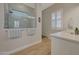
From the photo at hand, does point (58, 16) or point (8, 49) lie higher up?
point (58, 16)

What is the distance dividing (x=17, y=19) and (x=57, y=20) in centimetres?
139

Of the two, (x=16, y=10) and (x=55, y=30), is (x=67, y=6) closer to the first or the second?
(x=55, y=30)

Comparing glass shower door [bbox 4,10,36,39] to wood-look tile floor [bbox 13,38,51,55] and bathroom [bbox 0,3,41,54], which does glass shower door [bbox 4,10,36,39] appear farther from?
wood-look tile floor [bbox 13,38,51,55]

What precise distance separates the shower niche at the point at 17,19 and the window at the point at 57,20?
1.06 m

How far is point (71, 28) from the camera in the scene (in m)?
2.43

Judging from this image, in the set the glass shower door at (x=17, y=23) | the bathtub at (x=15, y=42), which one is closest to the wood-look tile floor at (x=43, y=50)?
the bathtub at (x=15, y=42)

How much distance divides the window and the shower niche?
1.06 metres

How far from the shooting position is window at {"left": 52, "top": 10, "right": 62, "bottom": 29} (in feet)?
7.86

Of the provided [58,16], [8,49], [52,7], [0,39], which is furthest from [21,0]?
[8,49]

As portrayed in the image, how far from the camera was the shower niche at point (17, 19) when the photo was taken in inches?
120

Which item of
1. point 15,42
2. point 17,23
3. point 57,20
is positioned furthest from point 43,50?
point 17,23
